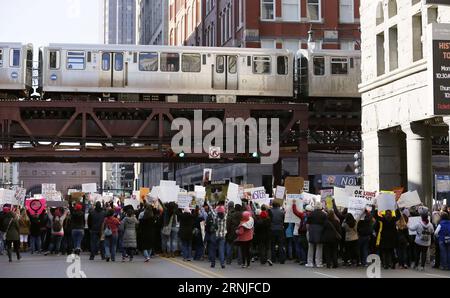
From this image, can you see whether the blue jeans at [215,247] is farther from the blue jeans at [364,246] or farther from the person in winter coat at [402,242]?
the person in winter coat at [402,242]

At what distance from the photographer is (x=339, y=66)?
42812 millimetres

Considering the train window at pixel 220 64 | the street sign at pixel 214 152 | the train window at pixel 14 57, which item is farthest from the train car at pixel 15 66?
the street sign at pixel 214 152

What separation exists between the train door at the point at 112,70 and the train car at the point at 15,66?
3.87m

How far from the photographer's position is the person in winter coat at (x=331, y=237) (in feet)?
63.7

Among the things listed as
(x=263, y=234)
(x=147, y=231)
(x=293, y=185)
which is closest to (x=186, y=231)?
(x=147, y=231)

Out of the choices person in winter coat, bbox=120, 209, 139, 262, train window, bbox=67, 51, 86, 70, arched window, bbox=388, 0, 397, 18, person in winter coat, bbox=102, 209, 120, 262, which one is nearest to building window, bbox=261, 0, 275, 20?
train window, bbox=67, 51, 86, 70

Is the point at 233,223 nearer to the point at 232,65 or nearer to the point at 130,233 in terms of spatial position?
the point at 130,233

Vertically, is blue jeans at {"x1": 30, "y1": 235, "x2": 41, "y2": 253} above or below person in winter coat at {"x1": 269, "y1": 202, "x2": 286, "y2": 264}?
below

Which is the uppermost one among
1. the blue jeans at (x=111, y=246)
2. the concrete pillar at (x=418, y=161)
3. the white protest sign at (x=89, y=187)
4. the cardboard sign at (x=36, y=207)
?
the concrete pillar at (x=418, y=161)

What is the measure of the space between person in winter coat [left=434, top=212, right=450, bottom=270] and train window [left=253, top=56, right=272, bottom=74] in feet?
74.4

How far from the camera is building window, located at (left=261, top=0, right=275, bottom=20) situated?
59438 mm

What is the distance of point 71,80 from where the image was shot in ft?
131

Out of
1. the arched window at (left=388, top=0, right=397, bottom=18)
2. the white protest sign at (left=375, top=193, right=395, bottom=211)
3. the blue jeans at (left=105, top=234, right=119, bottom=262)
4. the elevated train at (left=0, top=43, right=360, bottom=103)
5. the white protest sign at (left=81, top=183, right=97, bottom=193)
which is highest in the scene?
the arched window at (left=388, top=0, right=397, bottom=18)

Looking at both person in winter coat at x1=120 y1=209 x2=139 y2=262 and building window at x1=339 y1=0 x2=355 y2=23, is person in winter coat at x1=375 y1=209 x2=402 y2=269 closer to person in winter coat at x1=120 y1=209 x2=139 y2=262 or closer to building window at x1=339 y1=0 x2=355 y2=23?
person in winter coat at x1=120 y1=209 x2=139 y2=262
